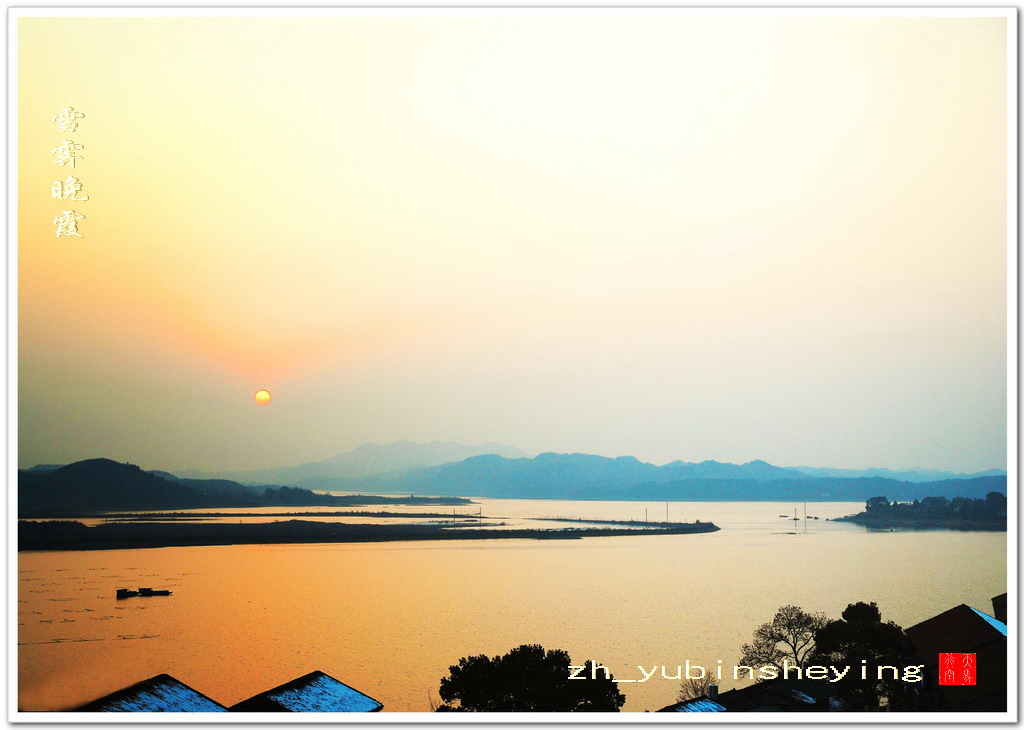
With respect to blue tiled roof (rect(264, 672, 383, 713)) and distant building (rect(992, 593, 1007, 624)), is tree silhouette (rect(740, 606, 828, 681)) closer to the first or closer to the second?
distant building (rect(992, 593, 1007, 624))

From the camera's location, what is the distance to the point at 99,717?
3.46m

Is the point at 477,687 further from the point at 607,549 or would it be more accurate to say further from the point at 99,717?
the point at 607,549

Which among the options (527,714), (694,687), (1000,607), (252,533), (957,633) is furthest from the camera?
(252,533)

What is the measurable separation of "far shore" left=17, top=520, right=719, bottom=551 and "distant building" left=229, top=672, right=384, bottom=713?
2.24m

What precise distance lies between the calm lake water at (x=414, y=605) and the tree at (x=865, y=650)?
0.69 meters

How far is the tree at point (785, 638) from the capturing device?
6.53 m

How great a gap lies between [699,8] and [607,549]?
1293 centimetres

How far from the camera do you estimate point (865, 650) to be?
17.6ft

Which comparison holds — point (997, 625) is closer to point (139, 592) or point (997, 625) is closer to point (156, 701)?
point (156, 701)

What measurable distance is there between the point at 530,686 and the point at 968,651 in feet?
7.53

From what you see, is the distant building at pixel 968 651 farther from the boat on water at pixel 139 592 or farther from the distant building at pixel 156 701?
the boat on water at pixel 139 592

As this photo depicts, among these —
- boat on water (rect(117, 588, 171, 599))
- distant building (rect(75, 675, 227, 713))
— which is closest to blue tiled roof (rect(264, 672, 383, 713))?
distant building (rect(75, 675, 227, 713))

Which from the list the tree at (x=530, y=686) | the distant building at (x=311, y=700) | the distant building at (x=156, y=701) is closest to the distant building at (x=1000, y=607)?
the tree at (x=530, y=686)

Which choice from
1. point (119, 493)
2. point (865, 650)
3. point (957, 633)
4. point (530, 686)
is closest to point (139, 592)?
point (119, 493)
